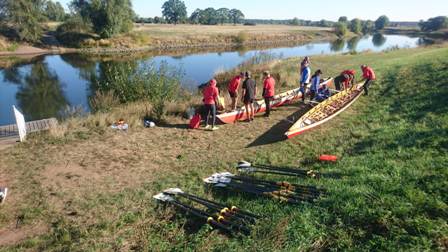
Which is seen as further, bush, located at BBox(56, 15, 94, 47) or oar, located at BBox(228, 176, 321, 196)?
bush, located at BBox(56, 15, 94, 47)

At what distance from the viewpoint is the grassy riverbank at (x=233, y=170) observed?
5535mm

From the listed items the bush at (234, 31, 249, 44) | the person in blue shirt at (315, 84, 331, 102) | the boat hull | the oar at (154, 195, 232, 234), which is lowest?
the oar at (154, 195, 232, 234)

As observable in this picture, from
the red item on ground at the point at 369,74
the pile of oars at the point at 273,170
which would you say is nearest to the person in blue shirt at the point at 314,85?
the red item on ground at the point at 369,74

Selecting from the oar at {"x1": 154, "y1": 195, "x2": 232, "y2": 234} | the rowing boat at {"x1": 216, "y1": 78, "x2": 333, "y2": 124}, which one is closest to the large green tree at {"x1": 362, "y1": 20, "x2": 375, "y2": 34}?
the rowing boat at {"x1": 216, "y1": 78, "x2": 333, "y2": 124}

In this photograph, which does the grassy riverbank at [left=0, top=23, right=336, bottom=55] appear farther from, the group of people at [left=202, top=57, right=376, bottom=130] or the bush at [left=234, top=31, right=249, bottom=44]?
the group of people at [left=202, top=57, right=376, bottom=130]

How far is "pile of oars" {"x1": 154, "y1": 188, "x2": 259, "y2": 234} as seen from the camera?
5992mm

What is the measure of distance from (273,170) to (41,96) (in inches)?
757

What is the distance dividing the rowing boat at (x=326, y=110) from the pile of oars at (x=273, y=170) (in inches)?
96.1

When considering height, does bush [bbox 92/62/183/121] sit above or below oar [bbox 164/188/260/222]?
above

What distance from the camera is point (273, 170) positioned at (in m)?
8.75

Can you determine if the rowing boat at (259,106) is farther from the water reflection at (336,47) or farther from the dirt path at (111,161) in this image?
the water reflection at (336,47)

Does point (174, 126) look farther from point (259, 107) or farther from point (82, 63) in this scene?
point (82, 63)

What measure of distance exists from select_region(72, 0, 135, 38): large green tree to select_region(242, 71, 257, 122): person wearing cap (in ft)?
146

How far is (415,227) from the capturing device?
206 inches
